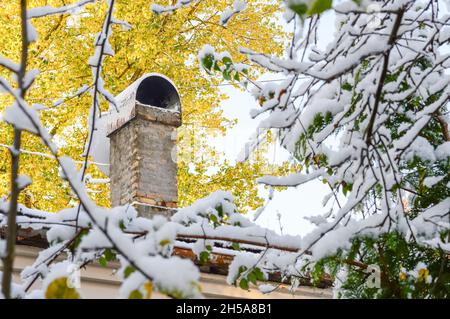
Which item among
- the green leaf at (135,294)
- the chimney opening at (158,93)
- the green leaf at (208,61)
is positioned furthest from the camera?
the chimney opening at (158,93)

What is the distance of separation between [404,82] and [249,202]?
941cm

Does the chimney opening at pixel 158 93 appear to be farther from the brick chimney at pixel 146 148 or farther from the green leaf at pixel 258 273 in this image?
the green leaf at pixel 258 273

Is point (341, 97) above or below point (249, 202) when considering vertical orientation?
below

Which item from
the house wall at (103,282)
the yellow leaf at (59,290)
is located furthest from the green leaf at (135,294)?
the house wall at (103,282)

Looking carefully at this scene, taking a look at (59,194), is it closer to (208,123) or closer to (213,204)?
(208,123)

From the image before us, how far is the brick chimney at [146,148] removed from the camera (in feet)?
21.7

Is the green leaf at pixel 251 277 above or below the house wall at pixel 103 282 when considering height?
below

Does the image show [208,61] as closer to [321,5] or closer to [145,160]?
[321,5]

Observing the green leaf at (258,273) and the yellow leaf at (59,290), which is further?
the green leaf at (258,273)

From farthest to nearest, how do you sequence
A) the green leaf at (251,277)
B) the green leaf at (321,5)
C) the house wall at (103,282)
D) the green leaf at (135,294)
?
the house wall at (103,282) < the green leaf at (251,277) < the green leaf at (135,294) < the green leaf at (321,5)

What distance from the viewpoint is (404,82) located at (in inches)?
108

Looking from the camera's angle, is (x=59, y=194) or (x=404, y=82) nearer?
(x=404, y=82)

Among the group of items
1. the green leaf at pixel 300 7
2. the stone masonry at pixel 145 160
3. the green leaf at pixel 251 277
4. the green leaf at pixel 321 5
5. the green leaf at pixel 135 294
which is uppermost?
the stone masonry at pixel 145 160
